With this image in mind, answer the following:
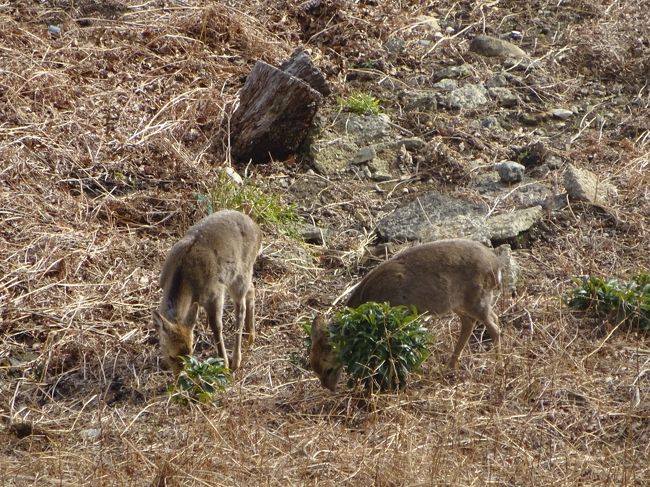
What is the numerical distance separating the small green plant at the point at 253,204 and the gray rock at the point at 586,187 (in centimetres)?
273

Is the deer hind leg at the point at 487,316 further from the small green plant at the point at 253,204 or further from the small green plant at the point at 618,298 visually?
the small green plant at the point at 253,204

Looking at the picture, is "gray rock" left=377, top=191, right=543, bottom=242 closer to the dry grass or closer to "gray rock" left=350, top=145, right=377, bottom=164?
the dry grass

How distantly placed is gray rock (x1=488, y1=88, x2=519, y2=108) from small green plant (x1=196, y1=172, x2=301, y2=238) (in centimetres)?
343

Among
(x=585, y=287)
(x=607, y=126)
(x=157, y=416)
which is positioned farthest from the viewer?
(x=607, y=126)

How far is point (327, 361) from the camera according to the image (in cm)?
862

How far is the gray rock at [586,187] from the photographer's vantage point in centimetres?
1191

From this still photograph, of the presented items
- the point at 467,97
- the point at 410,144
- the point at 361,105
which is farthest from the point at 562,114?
the point at 361,105

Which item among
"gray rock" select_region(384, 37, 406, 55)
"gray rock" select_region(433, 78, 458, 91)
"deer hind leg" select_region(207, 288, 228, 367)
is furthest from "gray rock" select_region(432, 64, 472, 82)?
"deer hind leg" select_region(207, 288, 228, 367)

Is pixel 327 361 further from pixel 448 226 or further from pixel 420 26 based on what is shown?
pixel 420 26

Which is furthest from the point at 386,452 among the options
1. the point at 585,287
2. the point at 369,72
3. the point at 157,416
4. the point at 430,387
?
the point at 369,72

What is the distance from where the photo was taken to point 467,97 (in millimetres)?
14055

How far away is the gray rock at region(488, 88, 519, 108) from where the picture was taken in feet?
46.3

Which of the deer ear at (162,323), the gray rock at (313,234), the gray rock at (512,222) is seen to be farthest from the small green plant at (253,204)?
the deer ear at (162,323)

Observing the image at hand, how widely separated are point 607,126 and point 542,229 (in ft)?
9.00
